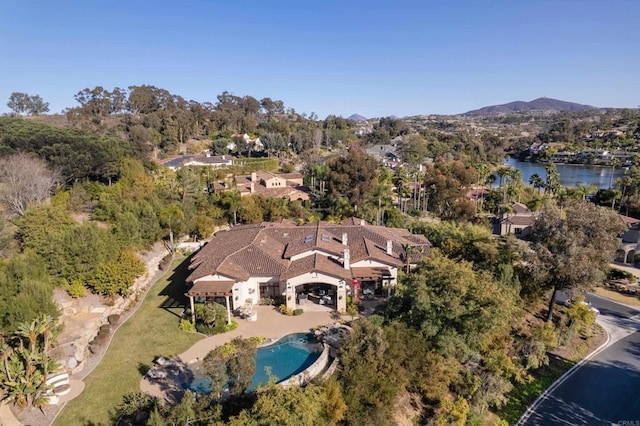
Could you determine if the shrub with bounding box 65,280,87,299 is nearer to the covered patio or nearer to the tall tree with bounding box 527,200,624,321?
the covered patio

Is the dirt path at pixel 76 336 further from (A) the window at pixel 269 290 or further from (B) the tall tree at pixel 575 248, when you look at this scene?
(B) the tall tree at pixel 575 248

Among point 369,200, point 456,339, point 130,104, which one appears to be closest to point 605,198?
point 369,200

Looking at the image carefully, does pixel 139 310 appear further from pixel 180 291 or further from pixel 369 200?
pixel 369 200

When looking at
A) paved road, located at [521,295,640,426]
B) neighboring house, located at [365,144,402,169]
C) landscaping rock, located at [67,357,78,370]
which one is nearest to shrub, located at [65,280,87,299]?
landscaping rock, located at [67,357,78,370]

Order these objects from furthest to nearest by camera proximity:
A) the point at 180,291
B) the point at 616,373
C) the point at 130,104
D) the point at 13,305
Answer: the point at 130,104, the point at 180,291, the point at 616,373, the point at 13,305

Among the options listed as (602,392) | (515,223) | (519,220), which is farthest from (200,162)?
(602,392)

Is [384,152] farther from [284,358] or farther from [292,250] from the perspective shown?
[284,358]
